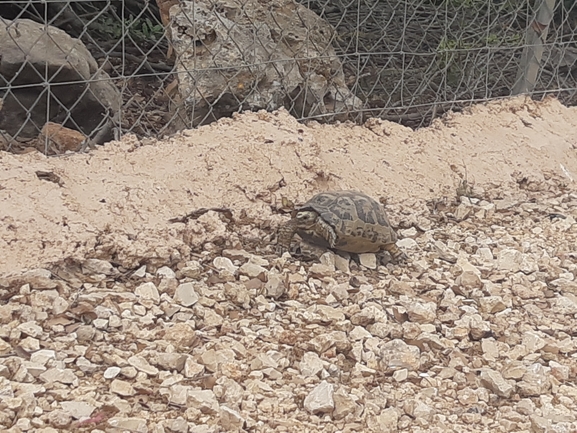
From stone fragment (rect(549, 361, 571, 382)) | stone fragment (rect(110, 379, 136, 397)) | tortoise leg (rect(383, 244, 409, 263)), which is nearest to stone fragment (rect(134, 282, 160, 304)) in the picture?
stone fragment (rect(110, 379, 136, 397))

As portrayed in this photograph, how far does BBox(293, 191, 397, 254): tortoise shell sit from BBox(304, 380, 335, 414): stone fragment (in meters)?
0.91

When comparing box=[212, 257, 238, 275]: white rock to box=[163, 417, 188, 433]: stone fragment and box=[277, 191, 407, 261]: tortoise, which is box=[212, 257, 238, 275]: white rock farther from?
box=[163, 417, 188, 433]: stone fragment

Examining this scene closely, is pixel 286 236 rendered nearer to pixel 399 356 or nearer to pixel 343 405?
pixel 399 356

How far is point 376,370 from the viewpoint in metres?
2.38

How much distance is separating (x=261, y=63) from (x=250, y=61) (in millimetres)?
66

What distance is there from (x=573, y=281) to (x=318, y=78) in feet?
5.38

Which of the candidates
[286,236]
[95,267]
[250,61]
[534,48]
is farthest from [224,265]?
[534,48]

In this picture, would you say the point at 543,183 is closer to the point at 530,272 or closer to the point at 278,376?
the point at 530,272

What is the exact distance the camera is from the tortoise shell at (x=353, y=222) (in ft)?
9.82

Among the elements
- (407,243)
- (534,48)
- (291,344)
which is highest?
(534,48)

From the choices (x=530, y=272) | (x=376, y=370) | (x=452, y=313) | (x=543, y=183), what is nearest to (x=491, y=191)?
(x=543, y=183)

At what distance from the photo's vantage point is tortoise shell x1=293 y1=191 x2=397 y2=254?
9.82 feet

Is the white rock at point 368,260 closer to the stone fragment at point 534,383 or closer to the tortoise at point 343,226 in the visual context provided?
the tortoise at point 343,226

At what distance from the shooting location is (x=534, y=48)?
4.57 meters
